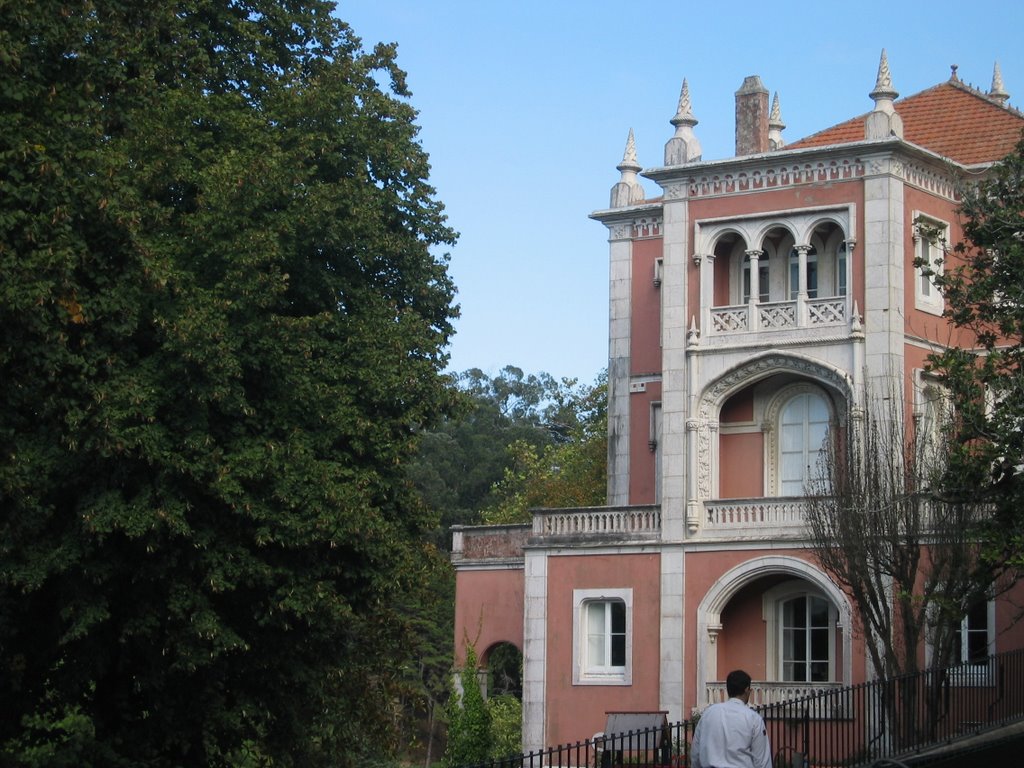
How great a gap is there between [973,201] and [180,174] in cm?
1150

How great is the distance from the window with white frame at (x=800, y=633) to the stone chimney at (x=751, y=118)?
10127 millimetres

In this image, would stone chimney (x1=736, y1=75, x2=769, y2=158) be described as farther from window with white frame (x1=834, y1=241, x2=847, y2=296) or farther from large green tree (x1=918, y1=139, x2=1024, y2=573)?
large green tree (x1=918, y1=139, x2=1024, y2=573)

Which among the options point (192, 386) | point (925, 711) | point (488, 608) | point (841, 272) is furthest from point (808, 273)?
point (192, 386)

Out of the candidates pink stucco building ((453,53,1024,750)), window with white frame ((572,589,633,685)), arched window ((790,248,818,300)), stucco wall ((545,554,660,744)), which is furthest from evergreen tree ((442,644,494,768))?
arched window ((790,248,818,300))

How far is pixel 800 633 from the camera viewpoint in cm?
3725

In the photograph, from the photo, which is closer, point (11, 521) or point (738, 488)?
point (11, 521)

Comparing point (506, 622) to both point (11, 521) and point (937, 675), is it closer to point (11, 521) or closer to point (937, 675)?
point (937, 675)

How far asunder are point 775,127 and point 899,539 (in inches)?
653

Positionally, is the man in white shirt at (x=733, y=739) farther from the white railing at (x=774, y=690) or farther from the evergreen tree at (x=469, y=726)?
the evergreen tree at (x=469, y=726)

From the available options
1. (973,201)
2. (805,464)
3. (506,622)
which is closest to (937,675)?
(973,201)

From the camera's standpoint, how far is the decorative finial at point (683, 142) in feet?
129

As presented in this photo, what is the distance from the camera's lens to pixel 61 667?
85.5 ft

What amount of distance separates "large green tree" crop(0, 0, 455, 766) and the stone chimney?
13109mm

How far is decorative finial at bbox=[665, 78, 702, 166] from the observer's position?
129 ft
